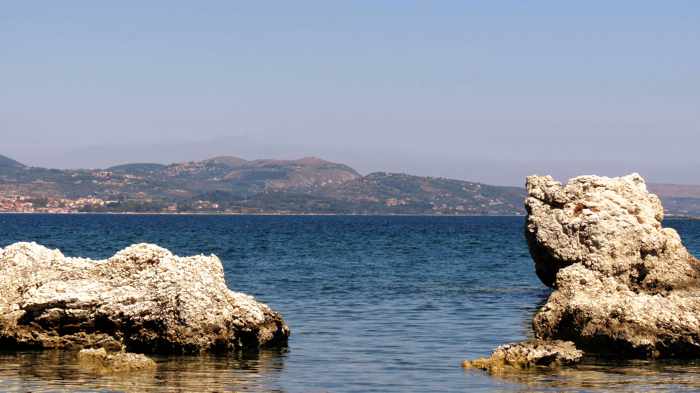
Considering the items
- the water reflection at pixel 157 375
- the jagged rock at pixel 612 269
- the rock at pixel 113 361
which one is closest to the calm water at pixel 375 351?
the water reflection at pixel 157 375

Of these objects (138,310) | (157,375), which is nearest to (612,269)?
(138,310)

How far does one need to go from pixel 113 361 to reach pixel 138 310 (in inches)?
115

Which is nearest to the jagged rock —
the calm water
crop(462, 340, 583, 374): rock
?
the calm water

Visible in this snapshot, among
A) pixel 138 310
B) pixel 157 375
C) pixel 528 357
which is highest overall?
pixel 138 310

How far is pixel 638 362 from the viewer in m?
27.7

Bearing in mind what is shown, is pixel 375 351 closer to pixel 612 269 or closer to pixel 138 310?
pixel 138 310

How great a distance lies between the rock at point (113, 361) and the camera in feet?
84.3

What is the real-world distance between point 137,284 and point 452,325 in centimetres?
1171

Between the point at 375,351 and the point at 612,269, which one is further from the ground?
the point at 612,269

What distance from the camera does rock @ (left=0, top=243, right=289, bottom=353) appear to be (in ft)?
94.2

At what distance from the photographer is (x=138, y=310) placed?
28.7 m

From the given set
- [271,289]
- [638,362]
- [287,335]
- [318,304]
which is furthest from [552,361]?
[271,289]

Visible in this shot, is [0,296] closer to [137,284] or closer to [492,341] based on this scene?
[137,284]

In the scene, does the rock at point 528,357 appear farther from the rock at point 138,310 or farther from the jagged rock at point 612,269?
the rock at point 138,310
